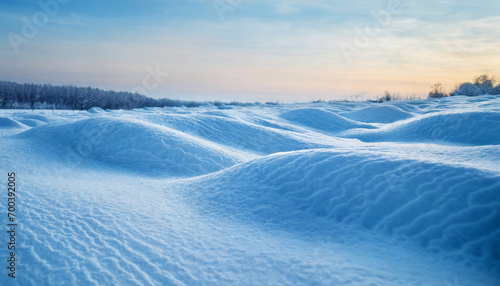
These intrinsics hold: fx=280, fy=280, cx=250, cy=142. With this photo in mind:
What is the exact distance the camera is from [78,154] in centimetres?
834

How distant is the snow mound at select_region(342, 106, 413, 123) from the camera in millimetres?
25156

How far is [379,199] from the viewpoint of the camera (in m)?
3.83

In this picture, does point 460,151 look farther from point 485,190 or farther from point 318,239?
point 318,239

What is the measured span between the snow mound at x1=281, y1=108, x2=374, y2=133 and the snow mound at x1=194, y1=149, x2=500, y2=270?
15.2m

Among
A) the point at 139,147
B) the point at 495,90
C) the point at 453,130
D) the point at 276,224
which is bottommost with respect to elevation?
the point at 276,224

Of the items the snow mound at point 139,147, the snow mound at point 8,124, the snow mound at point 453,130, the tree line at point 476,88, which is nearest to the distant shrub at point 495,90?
the tree line at point 476,88

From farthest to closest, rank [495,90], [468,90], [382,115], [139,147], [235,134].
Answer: [468,90]
[495,90]
[382,115]
[235,134]
[139,147]

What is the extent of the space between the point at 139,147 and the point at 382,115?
76.3ft

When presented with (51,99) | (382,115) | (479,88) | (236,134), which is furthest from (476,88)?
(51,99)

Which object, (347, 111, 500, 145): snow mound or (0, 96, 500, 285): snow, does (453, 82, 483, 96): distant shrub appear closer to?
(347, 111, 500, 145): snow mound

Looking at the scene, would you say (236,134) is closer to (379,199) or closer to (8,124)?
(379,199)

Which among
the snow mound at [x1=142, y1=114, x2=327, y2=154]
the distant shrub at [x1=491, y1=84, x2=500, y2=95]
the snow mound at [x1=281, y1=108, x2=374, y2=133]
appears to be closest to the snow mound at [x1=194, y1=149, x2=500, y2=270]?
the snow mound at [x1=142, y1=114, x2=327, y2=154]

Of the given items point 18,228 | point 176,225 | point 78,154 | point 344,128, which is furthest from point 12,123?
point 344,128

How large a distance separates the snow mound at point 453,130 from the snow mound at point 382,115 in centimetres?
1080
